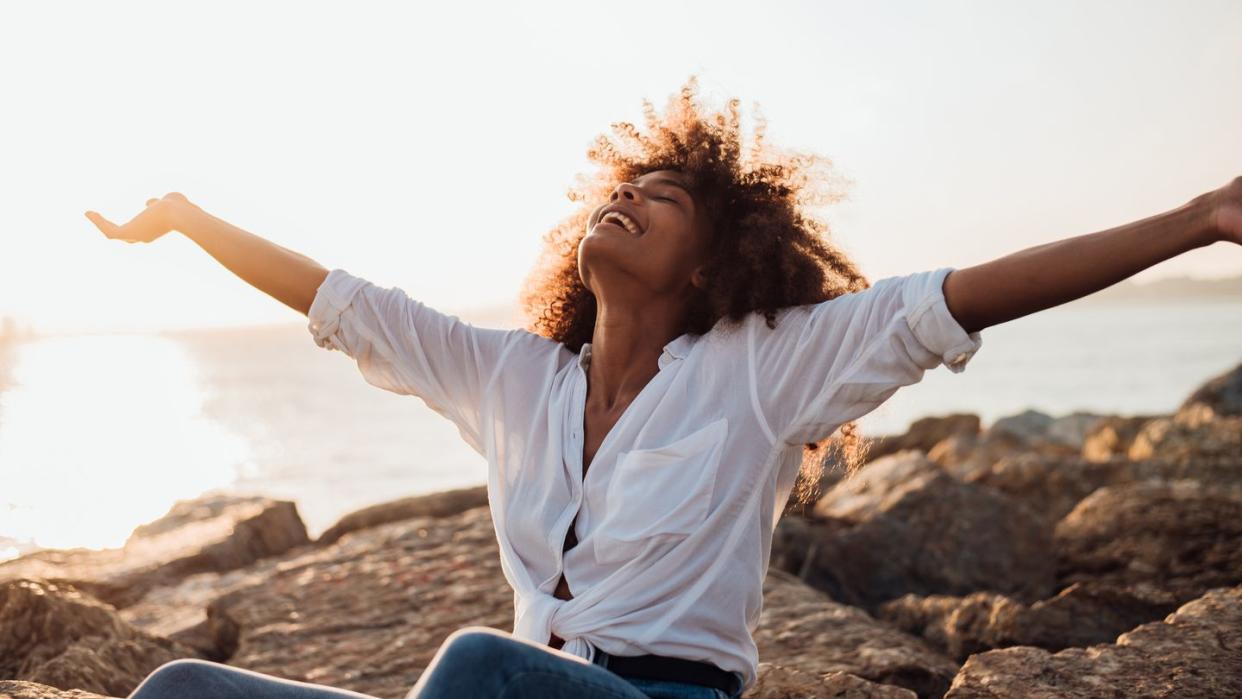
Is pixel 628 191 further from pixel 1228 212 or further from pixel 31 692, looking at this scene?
pixel 31 692

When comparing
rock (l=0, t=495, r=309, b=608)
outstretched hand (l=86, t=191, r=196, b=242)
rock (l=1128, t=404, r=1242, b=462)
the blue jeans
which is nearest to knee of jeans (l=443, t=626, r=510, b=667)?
the blue jeans

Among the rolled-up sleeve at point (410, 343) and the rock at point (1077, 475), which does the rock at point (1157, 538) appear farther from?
the rolled-up sleeve at point (410, 343)

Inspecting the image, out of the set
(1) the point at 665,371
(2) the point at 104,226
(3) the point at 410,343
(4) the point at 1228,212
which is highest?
(2) the point at 104,226

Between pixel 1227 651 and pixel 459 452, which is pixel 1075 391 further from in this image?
pixel 1227 651

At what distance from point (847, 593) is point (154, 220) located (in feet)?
13.1

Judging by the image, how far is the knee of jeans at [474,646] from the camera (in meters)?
2.08

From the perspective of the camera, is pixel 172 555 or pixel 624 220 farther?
pixel 172 555

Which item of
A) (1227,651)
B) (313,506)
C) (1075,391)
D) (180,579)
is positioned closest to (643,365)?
(1227,651)

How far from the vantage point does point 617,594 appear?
2.58m

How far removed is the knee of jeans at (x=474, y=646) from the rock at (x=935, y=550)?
4093 millimetres

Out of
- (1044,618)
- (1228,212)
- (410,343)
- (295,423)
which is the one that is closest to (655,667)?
(410,343)

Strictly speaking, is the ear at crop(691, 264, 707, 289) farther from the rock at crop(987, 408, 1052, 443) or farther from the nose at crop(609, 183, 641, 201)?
the rock at crop(987, 408, 1052, 443)

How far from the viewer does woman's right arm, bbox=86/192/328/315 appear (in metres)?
3.14

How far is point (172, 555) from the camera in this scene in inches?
260
